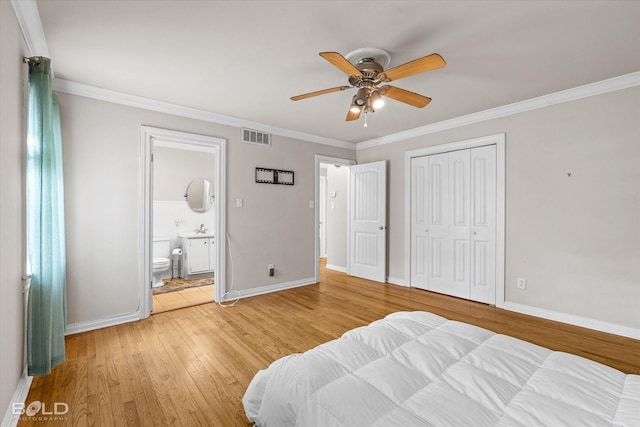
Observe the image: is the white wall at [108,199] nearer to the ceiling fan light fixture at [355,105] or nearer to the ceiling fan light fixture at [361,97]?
the ceiling fan light fixture at [355,105]

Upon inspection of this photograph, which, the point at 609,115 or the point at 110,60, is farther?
the point at 609,115

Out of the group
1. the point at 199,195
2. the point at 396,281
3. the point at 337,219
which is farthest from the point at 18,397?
the point at 337,219

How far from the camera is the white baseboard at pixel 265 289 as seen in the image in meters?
3.96

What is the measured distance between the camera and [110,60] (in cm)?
246

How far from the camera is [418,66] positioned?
1976 millimetres

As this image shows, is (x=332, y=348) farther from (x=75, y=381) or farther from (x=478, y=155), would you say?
(x=478, y=155)

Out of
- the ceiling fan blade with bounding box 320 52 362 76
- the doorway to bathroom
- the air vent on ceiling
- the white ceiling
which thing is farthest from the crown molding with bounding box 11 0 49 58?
the doorway to bathroom

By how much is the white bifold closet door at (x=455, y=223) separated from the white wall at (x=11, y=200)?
4.37m

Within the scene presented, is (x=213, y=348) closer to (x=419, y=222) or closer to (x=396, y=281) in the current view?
(x=396, y=281)

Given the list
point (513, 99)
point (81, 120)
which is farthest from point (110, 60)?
point (513, 99)

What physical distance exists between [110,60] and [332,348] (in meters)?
2.86

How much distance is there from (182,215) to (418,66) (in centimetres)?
496

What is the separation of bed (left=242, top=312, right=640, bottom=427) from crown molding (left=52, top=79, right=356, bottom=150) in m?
3.19

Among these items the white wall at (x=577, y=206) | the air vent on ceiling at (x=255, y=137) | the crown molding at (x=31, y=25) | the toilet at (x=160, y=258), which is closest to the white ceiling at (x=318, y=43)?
the crown molding at (x=31, y=25)
